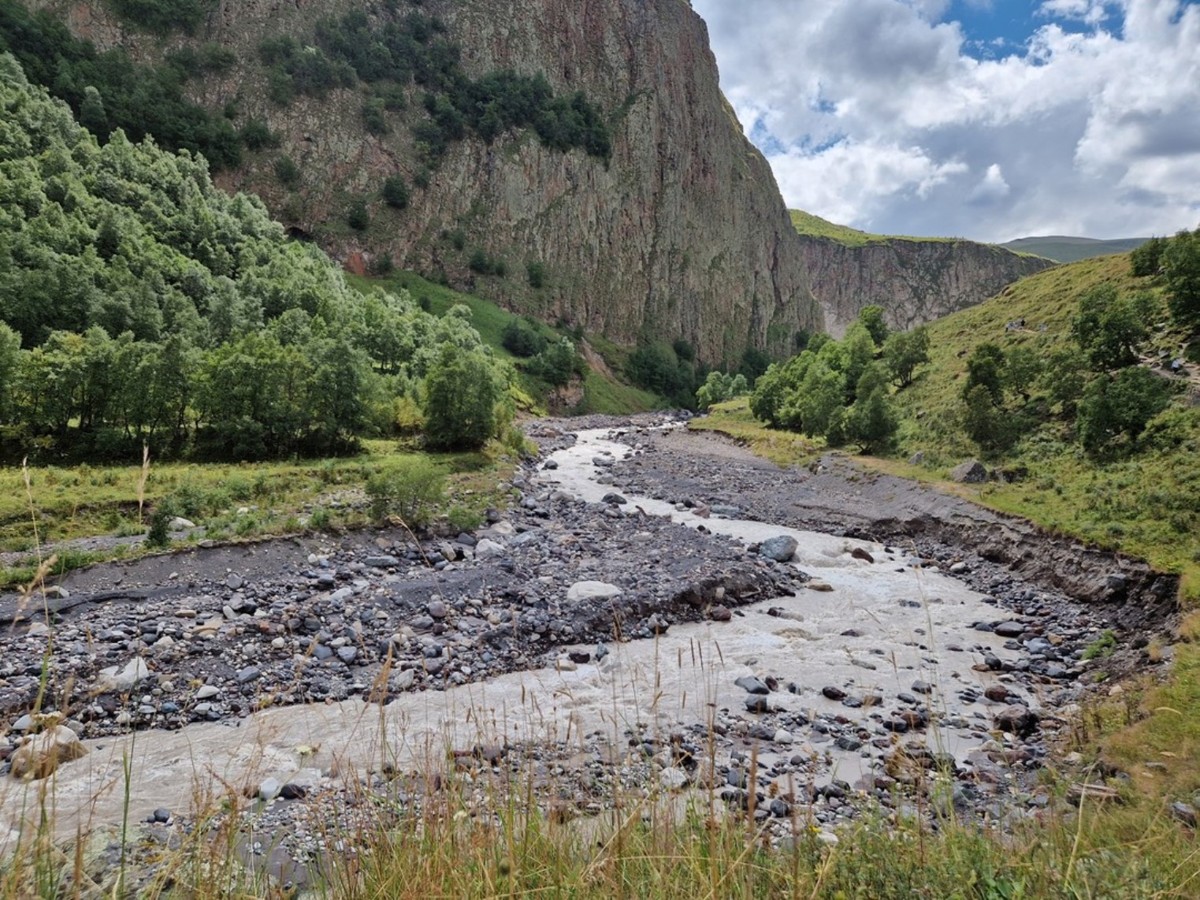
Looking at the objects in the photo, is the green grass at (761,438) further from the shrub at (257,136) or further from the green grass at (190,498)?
the shrub at (257,136)

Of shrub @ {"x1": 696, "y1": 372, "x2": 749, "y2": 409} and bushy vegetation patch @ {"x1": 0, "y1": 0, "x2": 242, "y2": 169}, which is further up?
bushy vegetation patch @ {"x1": 0, "y1": 0, "x2": 242, "y2": 169}

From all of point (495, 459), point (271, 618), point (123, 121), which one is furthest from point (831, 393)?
point (123, 121)

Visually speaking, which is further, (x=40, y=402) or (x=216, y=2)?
(x=216, y=2)

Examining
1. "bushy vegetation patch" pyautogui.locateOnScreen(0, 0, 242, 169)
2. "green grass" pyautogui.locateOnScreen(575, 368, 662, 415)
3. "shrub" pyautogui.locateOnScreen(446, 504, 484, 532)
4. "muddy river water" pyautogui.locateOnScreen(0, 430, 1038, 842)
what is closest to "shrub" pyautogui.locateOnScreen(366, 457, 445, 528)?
"shrub" pyautogui.locateOnScreen(446, 504, 484, 532)

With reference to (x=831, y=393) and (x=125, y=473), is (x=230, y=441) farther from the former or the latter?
(x=831, y=393)

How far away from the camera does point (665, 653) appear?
15719 millimetres

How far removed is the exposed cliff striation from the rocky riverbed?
9984 centimetres

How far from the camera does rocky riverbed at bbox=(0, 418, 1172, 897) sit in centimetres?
875

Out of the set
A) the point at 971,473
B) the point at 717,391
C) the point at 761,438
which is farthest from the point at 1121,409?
the point at 717,391

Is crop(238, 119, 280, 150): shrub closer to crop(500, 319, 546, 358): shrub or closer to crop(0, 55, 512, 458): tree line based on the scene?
crop(0, 55, 512, 458): tree line

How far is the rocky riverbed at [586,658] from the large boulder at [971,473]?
6.68m

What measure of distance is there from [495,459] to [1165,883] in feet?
128

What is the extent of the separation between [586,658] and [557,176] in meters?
132

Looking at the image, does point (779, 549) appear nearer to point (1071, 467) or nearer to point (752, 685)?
point (752, 685)
